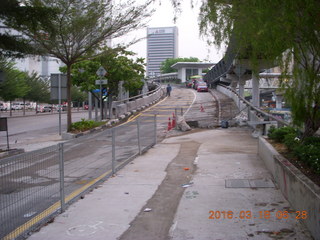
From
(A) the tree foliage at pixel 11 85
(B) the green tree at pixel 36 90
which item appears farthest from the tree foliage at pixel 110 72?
(B) the green tree at pixel 36 90

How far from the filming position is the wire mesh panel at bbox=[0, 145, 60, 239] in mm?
4555

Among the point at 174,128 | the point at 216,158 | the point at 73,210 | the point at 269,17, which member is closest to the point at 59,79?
the point at 174,128

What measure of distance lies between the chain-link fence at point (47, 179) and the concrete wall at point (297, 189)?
366cm

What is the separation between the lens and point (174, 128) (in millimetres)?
20641

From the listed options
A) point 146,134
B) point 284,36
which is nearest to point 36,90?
point 146,134

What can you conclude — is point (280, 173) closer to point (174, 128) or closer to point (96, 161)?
point (96, 161)

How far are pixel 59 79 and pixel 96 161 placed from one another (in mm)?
12089

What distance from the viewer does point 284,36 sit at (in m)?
5.75

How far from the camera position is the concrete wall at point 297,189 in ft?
15.3

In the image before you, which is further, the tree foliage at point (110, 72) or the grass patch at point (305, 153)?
the tree foliage at point (110, 72)

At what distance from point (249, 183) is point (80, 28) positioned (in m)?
12.9

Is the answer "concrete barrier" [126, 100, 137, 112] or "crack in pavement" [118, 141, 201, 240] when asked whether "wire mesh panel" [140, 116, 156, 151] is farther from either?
"concrete barrier" [126, 100, 137, 112]

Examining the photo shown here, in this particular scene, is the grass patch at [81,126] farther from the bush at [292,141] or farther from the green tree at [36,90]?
the green tree at [36,90]
